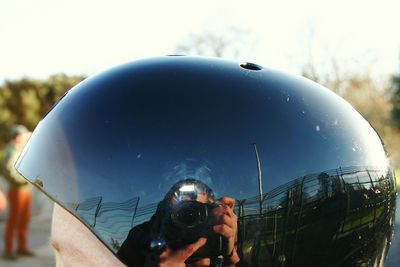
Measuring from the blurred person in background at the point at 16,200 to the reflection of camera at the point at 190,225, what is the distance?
4255 mm

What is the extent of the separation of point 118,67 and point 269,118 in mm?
470

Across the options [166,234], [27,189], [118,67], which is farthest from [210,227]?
[27,189]

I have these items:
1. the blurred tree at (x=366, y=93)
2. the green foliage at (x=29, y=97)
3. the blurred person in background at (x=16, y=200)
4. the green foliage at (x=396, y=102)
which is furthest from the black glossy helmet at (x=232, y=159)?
the green foliage at (x=29, y=97)

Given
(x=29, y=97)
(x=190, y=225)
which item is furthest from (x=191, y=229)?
(x=29, y=97)

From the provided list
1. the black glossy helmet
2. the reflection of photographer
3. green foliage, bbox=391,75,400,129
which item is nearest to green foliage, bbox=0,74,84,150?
green foliage, bbox=391,75,400,129

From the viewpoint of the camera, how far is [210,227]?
3.54ft

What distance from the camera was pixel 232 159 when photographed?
1.10 metres

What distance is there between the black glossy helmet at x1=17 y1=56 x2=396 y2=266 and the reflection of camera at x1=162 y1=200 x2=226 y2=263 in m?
0.05

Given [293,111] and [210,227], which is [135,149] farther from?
[293,111]

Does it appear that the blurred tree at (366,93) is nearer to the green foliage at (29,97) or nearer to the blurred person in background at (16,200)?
the green foliage at (29,97)

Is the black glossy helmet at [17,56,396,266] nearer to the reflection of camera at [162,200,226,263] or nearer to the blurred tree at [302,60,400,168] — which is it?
the reflection of camera at [162,200,226,263]

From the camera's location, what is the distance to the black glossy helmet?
1101 millimetres

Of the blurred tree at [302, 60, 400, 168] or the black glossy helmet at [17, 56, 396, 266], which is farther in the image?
the blurred tree at [302, 60, 400, 168]

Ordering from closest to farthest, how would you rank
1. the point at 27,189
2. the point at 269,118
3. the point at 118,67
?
1. the point at 269,118
2. the point at 118,67
3. the point at 27,189
